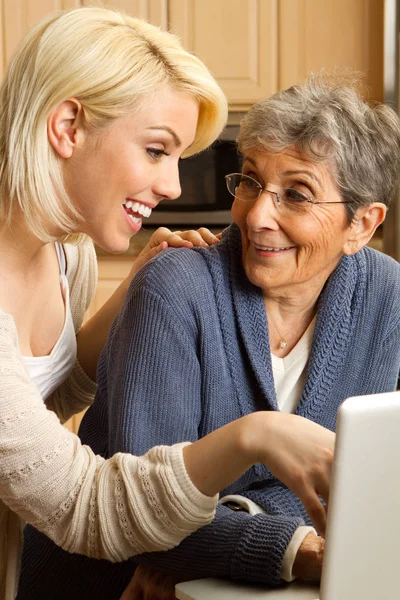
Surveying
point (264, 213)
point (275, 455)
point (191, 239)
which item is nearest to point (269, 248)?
point (264, 213)

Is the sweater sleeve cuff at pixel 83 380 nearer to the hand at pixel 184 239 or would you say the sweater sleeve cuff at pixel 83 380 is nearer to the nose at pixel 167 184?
the hand at pixel 184 239

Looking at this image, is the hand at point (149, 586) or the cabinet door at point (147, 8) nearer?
the hand at point (149, 586)

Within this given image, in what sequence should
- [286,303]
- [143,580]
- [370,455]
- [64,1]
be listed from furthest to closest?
[64,1]
[286,303]
[143,580]
[370,455]

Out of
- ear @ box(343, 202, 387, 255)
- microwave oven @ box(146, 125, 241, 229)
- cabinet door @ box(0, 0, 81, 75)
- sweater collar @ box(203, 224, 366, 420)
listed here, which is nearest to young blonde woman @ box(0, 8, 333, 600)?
sweater collar @ box(203, 224, 366, 420)

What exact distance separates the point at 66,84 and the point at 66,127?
0.22ft

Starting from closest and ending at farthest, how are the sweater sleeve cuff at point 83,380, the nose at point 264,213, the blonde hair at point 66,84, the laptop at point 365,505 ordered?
the laptop at point 365,505
the blonde hair at point 66,84
the nose at point 264,213
the sweater sleeve cuff at point 83,380

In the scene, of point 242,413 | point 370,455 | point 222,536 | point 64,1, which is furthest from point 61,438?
point 64,1

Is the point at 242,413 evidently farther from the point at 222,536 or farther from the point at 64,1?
the point at 64,1

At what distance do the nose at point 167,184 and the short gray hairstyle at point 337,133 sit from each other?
0.42ft

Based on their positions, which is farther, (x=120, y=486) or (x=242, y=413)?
(x=242, y=413)

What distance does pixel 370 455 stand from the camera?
0.72m

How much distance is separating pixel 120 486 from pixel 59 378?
507mm

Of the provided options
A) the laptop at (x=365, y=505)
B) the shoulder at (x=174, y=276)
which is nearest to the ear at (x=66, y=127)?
the shoulder at (x=174, y=276)

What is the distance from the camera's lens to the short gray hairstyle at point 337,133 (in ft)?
4.43
